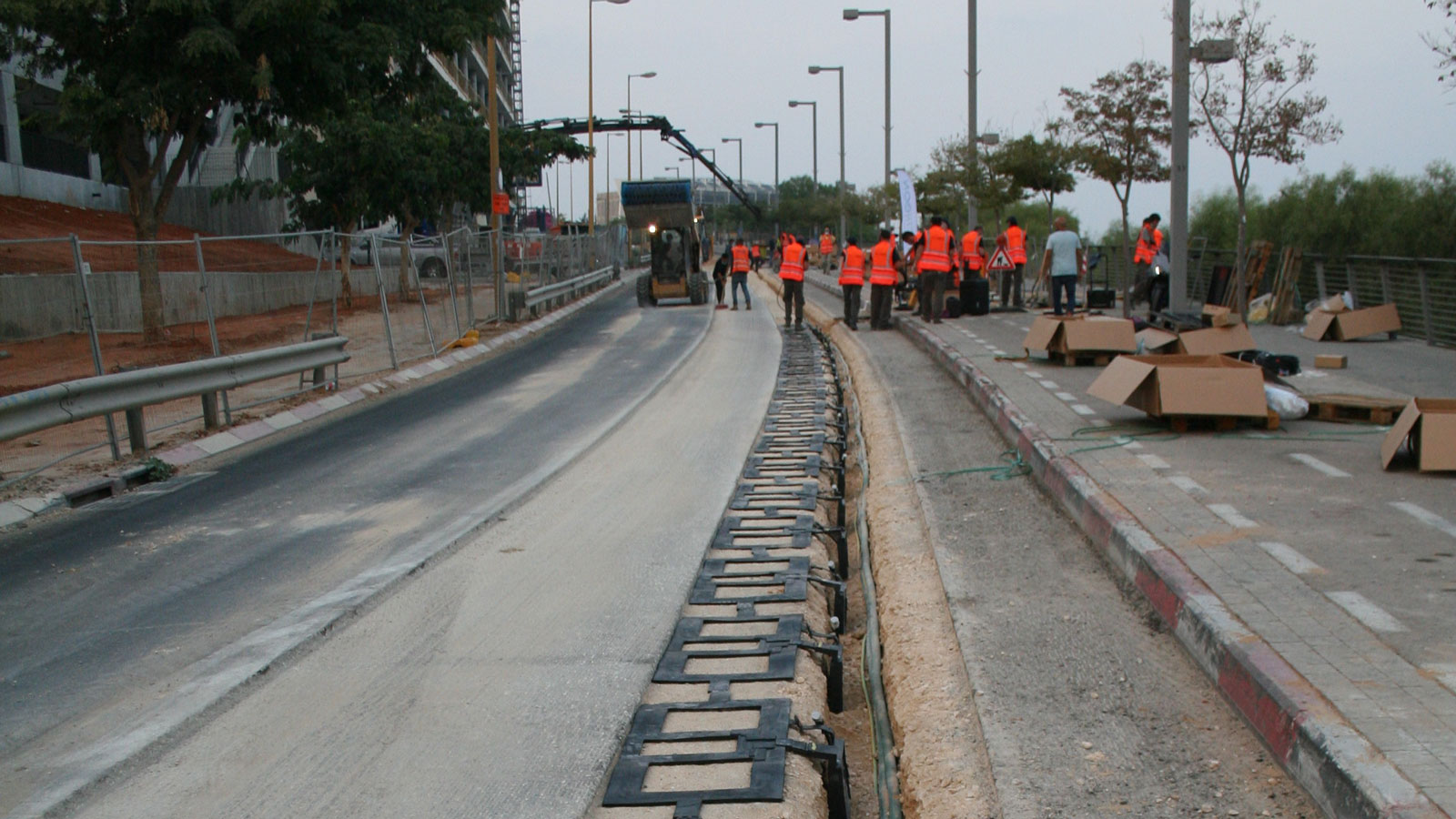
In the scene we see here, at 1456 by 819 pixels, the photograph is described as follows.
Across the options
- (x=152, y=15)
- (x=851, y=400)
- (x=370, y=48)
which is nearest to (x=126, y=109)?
(x=152, y=15)

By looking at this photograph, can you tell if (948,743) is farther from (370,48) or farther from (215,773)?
(370,48)

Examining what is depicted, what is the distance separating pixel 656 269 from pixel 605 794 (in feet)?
102

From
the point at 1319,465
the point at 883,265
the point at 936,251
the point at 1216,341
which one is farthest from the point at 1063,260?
the point at 1319,465

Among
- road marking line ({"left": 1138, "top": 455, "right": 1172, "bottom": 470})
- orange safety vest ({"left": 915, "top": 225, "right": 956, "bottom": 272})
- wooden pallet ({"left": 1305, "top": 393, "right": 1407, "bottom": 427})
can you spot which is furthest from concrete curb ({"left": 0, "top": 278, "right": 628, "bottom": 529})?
wooden pallet ({"left": 1305, "top": 393, "right": 1407, "bottom": 427})

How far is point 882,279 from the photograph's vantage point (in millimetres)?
22516

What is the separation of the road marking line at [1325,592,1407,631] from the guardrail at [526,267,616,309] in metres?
25.3

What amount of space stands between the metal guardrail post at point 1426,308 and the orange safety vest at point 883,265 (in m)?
8.43

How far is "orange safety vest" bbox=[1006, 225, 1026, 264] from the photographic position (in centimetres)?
2420

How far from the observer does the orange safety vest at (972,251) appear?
24.0 m

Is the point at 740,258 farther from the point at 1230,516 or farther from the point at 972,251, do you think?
the point at 1230,516

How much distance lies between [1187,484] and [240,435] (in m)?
9.04

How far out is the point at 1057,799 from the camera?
12.6ft

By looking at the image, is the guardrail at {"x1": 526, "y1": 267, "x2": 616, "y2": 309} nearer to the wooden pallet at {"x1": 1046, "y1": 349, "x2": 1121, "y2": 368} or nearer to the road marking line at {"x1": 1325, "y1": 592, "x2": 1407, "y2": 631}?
the wooden pallet at {"x1": 1046, "y1": 349, "x2": 1121, "y2": 368}

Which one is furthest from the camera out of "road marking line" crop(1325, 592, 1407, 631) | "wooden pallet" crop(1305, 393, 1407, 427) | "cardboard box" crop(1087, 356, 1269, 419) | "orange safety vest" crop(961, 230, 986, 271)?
"orange safety vest" crop(961, 230, 986, 271)
